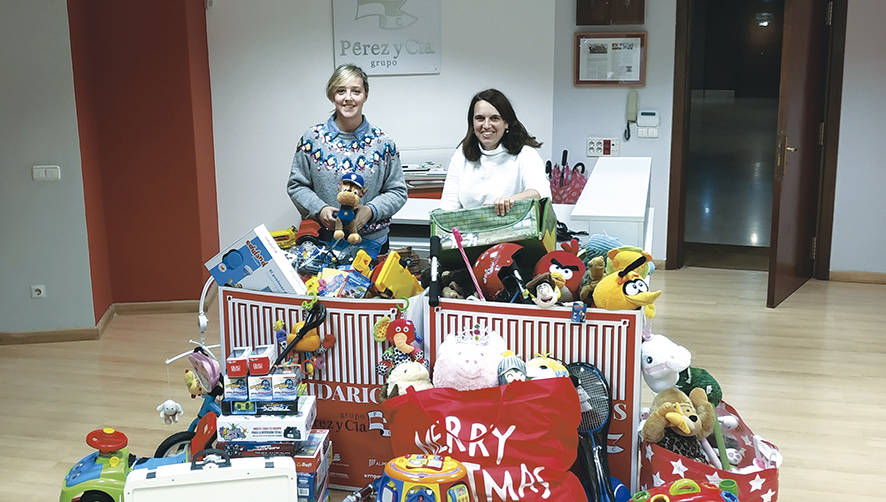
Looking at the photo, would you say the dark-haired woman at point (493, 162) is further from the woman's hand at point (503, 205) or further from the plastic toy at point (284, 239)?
the plastic toy at point (284, 239)

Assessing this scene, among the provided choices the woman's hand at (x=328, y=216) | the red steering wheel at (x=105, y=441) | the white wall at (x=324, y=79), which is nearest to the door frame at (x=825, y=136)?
the white wall at (x=324, y=79)

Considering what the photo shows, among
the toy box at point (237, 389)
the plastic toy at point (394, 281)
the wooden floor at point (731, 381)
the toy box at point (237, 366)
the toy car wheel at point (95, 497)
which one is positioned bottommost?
the wooden floor at point (731, 381)

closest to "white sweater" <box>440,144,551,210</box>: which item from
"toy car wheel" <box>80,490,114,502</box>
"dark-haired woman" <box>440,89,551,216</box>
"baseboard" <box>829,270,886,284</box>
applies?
"dark-haired woman" <box>440,89,551,216</box>

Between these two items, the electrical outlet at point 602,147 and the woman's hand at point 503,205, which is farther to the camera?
the electrical outlet at point 602,147

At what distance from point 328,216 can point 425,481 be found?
1.21 meters

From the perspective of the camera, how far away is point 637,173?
4.84 metres

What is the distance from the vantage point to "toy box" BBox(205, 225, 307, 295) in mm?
2881

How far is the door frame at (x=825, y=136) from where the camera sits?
5.65 meters

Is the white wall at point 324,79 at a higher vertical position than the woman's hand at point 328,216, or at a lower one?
higher

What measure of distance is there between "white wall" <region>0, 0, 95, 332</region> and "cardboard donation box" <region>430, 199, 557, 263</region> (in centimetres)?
264

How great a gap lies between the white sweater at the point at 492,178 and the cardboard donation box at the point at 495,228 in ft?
1.13

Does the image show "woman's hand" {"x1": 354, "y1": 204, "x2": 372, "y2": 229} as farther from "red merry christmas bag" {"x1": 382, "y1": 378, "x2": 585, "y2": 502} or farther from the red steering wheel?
the red steering wheel

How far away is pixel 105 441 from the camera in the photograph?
2740 millimetres

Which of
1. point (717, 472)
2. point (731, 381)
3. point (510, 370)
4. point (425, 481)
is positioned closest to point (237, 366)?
point (425, 481)
